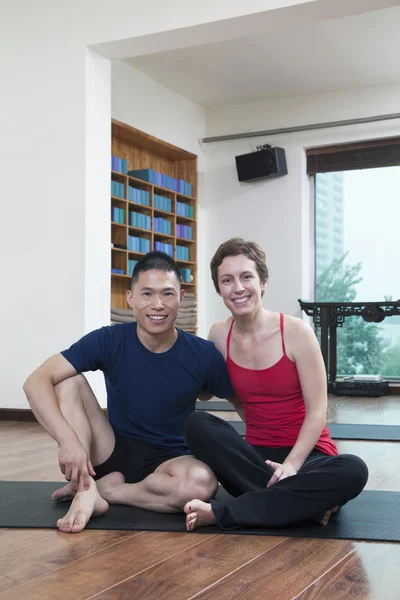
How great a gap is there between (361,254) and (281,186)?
3.49 ft

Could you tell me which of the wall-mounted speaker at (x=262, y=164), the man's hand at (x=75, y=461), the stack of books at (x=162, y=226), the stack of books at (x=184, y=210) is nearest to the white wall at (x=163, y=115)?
the stack of books at (x=184, y=210)

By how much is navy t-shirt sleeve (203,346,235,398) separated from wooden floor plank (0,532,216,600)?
495 mm

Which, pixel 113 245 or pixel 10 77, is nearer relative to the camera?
pixel 10 77

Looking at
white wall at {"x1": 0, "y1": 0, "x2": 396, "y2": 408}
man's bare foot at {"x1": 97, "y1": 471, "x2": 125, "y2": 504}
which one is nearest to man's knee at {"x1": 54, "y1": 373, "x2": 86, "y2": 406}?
man's bare foot at {"x1": 97, "y1": 471, "x2": 125, "y2": 504}

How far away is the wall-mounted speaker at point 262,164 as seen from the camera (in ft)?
24.4

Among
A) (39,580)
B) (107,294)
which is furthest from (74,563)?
(107,294)

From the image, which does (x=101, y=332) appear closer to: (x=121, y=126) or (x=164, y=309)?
(x=164, y=309)

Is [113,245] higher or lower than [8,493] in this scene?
higher

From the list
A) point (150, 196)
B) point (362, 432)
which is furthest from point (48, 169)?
point (362, 432)

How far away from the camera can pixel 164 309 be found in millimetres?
2287

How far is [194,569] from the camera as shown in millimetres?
1720

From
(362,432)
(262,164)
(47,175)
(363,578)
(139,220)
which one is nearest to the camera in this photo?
(363,578)

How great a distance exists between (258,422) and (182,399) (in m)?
0.25

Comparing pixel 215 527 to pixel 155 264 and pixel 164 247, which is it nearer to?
pixel 155 264
